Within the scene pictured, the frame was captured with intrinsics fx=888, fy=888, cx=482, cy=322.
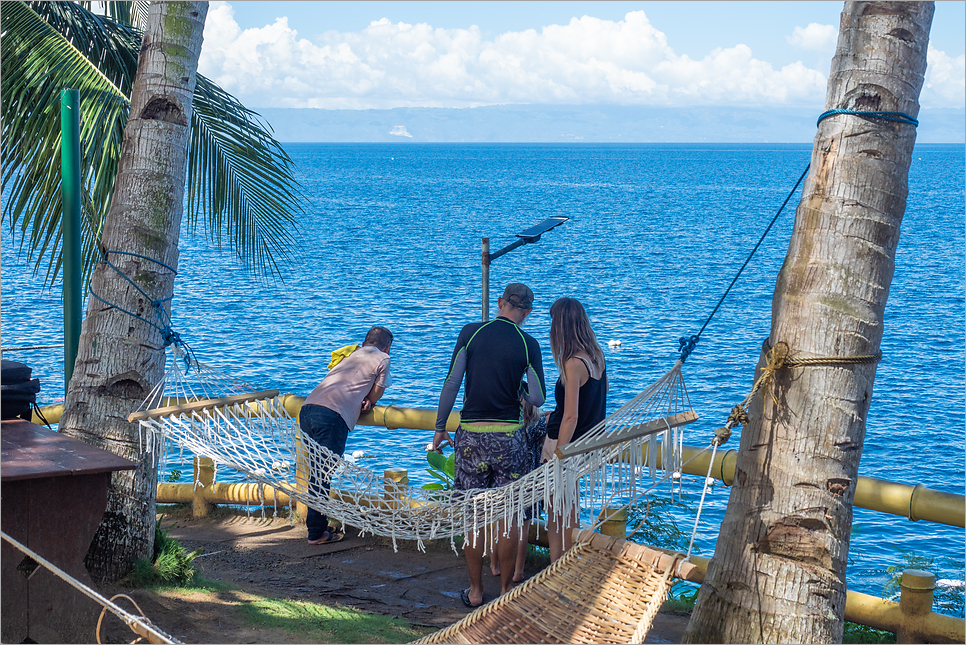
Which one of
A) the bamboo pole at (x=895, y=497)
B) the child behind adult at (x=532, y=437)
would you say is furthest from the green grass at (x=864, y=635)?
the child behind adult at (x=532, y=437)

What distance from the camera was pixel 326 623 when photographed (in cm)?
361

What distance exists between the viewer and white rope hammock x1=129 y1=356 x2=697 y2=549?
3059mm

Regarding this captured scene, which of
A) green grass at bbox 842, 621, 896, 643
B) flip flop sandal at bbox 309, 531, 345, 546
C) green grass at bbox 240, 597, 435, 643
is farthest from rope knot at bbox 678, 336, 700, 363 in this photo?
flip flop sandal at bbox 309, 531, 345, 546

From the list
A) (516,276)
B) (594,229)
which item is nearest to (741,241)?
(594,229)

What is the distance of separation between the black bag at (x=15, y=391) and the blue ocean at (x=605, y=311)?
9.75 feet

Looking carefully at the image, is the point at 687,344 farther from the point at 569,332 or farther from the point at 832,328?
the point at 569,332

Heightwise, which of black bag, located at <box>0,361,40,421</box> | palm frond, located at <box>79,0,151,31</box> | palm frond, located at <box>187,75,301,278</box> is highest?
palm frond, located at <box>79,0,151,31</box>

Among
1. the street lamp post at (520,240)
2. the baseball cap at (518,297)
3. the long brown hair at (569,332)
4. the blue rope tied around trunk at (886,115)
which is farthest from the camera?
the street lamp post at (520,240)

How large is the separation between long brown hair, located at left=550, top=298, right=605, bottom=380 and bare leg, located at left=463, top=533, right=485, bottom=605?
97 cm

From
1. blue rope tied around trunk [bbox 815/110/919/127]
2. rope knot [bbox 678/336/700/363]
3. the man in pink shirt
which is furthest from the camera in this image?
the man in pink shirt

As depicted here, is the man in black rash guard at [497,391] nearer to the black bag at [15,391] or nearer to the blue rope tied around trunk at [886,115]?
the blue rope tied around trunk at [886,115]

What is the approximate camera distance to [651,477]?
3.06m

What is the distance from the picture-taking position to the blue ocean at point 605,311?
510 inches

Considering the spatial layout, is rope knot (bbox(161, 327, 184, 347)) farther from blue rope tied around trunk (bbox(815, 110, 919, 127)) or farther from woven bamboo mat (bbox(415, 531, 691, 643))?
blue rope tied around trunk (bbox(815, 110, 919, 127))
